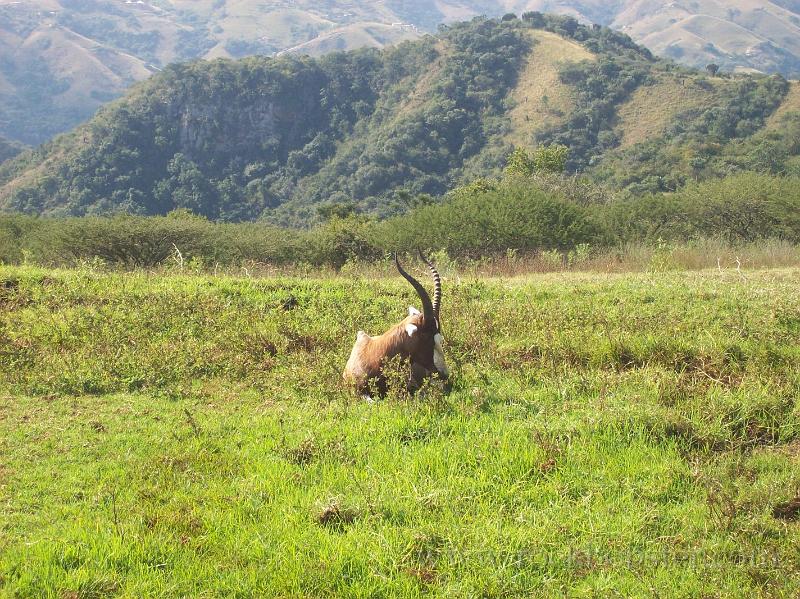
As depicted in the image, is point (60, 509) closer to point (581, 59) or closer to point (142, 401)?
point (142, 401)

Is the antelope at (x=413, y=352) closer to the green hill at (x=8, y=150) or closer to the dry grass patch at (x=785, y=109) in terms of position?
the dry grass patch at (x=785, y=109)

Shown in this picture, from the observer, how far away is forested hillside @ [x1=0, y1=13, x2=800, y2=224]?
2645 inches

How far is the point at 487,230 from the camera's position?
936 inches

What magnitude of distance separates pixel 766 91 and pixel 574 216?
56085 mm

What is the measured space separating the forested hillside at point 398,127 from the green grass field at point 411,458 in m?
47.7

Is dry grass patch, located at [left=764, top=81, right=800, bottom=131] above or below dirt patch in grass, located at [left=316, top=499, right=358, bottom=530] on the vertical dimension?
below

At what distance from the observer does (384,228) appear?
28453mm

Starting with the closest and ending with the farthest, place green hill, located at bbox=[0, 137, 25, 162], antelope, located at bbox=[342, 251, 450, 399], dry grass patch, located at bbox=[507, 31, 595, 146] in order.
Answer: antelope, located at bbox=[342, 251, 450, 399] < dry grass patch, located at bbox=[507, 31, 595, 146] < green hill, located at bbox=[0, 137, 25, 162]

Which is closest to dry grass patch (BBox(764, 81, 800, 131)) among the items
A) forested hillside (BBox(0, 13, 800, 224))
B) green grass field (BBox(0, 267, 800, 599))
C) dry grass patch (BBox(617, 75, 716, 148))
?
forested hillside (BBox(0, 13, 800, 224))

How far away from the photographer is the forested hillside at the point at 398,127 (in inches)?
2645

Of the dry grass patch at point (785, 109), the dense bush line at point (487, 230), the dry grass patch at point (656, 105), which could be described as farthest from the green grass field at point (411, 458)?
the dry grass patch at point (656, 105)

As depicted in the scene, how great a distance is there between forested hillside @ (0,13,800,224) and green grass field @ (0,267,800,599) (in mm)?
47674

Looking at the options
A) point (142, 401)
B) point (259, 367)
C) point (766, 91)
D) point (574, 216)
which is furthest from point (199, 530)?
point (766, 91)

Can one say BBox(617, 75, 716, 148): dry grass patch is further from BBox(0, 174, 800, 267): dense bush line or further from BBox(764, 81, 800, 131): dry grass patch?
BBox(0, 174, 800, 267): dense bush line
